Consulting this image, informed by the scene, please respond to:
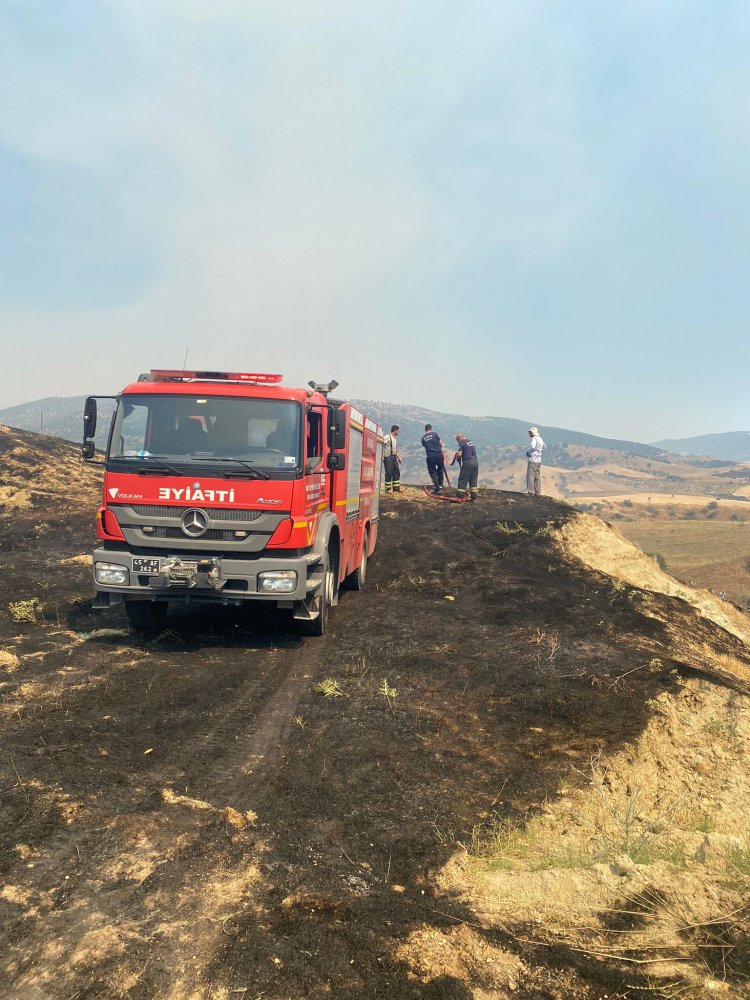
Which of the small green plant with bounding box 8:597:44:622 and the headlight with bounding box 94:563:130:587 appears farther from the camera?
the small green plant with bounding box 8:597:44:622

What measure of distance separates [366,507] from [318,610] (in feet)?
14.5

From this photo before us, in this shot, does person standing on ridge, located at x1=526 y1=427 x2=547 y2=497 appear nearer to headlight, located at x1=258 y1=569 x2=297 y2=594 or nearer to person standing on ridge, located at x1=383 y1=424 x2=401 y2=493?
person standing on ridge, located at x1=383 y1=424 x2=401 y2=493

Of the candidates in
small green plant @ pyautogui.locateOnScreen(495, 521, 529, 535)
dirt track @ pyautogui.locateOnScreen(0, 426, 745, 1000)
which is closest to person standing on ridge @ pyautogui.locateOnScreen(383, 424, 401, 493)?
small green plant @ pyautogui.locateOnScreen(495, 521, 529, 535)

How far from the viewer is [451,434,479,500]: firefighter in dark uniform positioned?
778 inches

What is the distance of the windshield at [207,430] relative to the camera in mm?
7613

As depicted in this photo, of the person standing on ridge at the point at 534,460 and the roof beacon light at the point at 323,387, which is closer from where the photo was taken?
the roof beacon light at the point at 323,387

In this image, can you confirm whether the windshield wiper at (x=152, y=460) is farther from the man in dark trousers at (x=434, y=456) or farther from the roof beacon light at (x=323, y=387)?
the man in dark trousers at (x=434, y=456)

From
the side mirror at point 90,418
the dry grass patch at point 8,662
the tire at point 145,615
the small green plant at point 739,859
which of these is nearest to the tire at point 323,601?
the tire at point 145,615

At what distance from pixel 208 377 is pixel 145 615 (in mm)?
3312

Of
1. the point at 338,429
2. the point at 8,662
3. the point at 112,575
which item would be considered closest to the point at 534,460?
the point at 338,429

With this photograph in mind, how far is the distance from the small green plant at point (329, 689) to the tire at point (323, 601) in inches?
55.0

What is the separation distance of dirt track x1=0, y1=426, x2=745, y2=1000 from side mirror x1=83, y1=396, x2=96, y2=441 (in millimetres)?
2729

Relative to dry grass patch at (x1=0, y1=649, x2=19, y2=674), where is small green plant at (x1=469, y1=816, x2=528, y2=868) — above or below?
below

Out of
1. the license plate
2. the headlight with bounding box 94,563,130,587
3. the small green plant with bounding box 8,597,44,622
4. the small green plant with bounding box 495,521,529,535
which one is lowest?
the small green plant with bounding box 8,597,44,622
